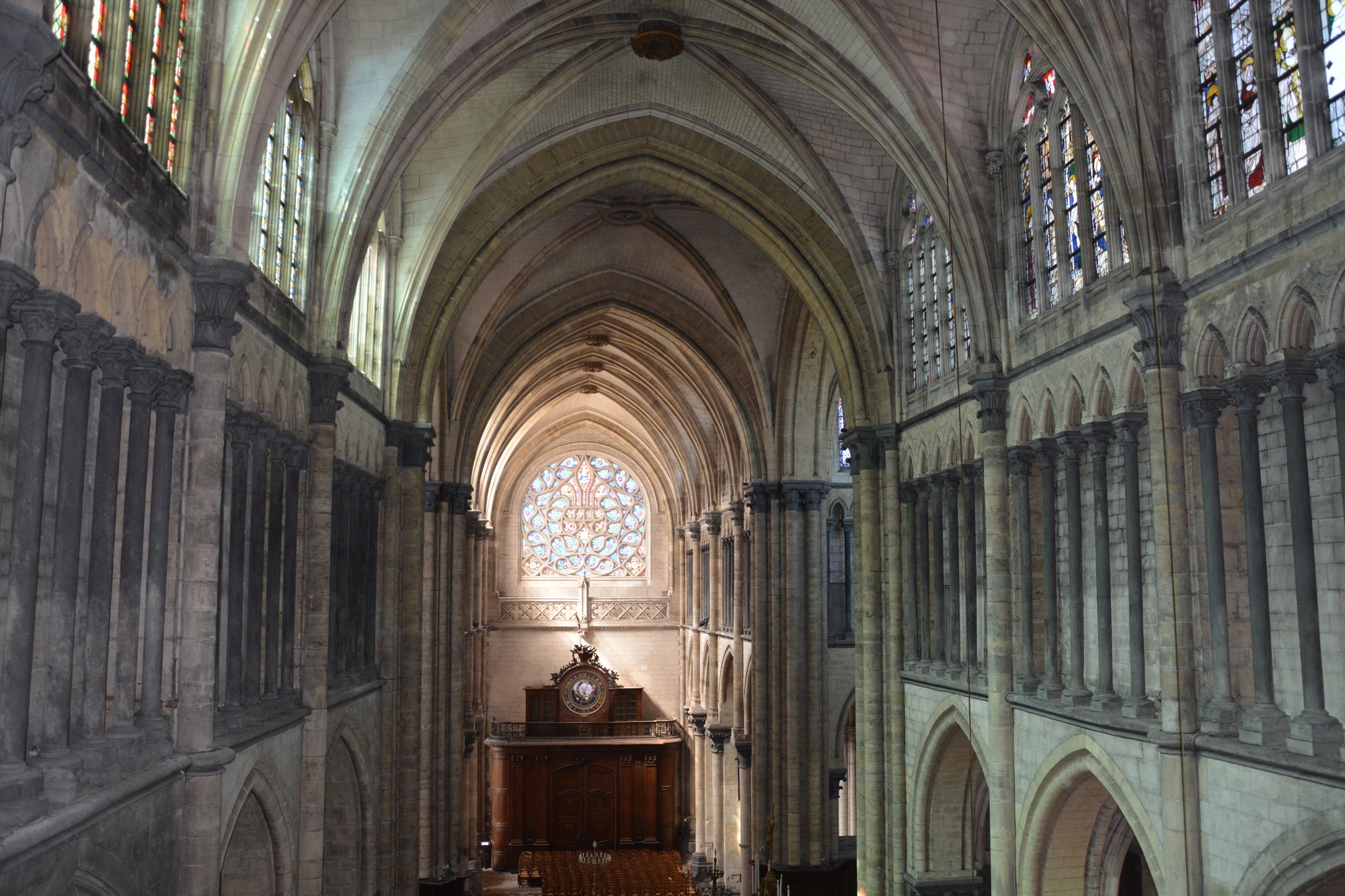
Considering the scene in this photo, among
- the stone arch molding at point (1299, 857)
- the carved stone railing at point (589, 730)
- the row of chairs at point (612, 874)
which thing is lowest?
the row of chairs at point (612, 874)

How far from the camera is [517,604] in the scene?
48.8m

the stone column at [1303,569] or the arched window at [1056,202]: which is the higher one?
the arched window at [1056,202]

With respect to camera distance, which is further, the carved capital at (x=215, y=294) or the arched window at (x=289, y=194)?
the arched window at (x=289, y=194)

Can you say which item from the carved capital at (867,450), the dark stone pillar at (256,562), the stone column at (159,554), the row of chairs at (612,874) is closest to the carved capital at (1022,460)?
the carved capital at (867,450)

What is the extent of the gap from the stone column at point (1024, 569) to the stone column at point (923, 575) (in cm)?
373

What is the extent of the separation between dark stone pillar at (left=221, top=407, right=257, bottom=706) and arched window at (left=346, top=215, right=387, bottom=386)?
628 cm

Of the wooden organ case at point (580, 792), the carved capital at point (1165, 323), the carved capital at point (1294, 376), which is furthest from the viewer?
the wooden organ case at point (580, 792)

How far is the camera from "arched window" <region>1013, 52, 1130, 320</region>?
13805 millimetres

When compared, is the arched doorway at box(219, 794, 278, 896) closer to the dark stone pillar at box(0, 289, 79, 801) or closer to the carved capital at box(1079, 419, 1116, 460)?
the dark stone pillar at box(0, 289, 79, 801)

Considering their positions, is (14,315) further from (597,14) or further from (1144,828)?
(597,14)

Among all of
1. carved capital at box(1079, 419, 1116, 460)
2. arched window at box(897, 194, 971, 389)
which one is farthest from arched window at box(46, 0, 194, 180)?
arched window at box(897, 194, 971, 389)

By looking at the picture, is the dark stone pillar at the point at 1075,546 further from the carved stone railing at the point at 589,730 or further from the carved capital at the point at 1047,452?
the carved stone railing at the point at 589,730

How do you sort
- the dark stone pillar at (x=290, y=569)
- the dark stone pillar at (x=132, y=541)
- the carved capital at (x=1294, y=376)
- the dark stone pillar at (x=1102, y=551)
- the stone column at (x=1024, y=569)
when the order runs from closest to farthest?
the dark stone pillar at (x=132, y=541) → the carved capital at (x=1294, y=376) → the dark stone pillar at (x=1102, y=551) → the dark stone pillar at (x=290, y=569) → the stone column at (x=1024, y=569)

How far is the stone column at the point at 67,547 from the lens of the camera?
777 centimetres
